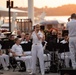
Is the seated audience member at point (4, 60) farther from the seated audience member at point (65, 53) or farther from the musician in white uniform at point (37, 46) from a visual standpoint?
the seated audience member at point (65, 53)

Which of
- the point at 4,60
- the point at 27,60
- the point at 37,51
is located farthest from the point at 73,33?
the point at 4,60

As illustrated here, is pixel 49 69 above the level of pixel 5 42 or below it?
below

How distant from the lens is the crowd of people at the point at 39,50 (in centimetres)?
1121

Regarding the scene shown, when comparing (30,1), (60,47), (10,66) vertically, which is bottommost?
(10,66)

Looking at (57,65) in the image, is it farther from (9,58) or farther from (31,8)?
(31,8)

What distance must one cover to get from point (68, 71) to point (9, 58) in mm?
5139

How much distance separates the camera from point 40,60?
39.3ft

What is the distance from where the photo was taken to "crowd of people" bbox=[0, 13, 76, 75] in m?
11.2

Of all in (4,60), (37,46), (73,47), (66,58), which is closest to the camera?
(73,47)

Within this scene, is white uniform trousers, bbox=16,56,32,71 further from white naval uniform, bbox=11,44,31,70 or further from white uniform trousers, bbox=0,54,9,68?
white uniform trousers, bbox=0,54,9,68

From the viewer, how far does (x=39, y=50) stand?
38.6 ft

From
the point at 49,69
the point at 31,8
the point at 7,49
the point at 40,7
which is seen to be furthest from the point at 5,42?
the point at 40,7

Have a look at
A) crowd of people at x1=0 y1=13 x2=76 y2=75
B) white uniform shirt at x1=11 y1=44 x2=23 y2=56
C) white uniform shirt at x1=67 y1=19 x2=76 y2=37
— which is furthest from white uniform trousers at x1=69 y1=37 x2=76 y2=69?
white uniform shirt at x1=11 y1=44 x2=23 y2=56

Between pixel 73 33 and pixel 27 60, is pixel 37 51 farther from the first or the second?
pixel 73 33
